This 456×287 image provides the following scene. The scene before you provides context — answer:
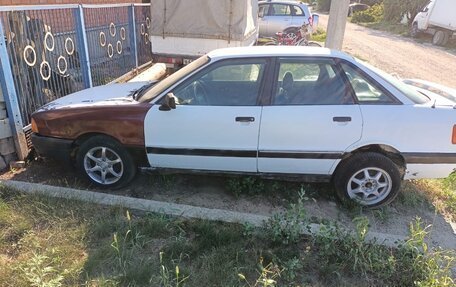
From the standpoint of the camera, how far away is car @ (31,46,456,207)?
140 inches

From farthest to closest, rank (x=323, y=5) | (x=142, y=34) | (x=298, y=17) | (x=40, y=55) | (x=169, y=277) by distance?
1. (x=323, y=5)
2. (x=298, y=17)
3. (x=142, y=34)
4. (x=40, y=55)
5. (x=169, y=277)

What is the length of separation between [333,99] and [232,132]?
1.03m

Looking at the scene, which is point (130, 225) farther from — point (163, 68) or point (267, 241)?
point (163, 68)

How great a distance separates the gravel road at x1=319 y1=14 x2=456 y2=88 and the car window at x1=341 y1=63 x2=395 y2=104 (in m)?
8.32

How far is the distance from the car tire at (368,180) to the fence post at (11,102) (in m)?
3.68

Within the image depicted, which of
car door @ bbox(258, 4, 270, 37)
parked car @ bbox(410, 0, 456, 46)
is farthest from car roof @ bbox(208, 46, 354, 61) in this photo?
parked car @ bbox(410, 0, 456, 46)

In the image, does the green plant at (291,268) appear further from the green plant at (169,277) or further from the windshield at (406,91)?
the windshield at (406,91)

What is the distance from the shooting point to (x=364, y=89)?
3613 millimetres

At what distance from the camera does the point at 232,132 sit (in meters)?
3.66

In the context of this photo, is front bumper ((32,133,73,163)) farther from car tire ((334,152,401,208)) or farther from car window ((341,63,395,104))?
car window ((341,63,395,104))

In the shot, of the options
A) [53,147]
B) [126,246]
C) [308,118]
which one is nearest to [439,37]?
[308,118]

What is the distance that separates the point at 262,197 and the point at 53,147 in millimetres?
2283

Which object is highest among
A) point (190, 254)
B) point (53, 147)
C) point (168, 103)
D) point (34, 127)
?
point (168, 103)

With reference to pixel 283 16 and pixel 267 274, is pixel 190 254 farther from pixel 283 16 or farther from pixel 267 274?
pixel 283 16
